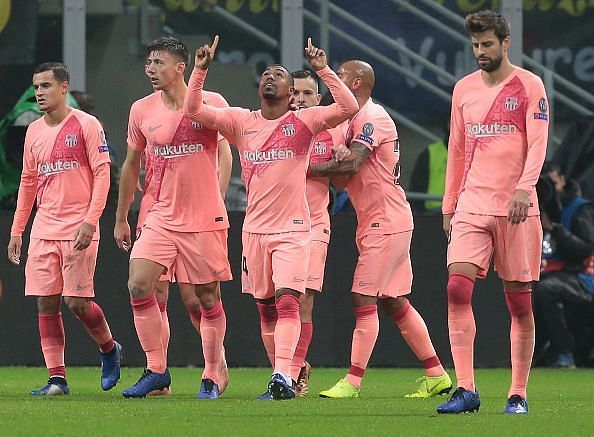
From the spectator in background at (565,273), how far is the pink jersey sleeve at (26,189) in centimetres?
517

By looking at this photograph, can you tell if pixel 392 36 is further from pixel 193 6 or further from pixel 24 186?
pixel 24 186

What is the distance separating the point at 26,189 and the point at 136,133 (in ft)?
3.35

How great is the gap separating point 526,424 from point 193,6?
782 cm

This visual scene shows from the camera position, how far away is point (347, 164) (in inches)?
422

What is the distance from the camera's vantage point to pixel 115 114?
15.4 m

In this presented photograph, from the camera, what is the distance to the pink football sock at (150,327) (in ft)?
33.9

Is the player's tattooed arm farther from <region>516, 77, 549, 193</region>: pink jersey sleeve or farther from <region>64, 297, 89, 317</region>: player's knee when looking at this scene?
<region>516, 77, 549, 193</region>: pink jersey sleeve

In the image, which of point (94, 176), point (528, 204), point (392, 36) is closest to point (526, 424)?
point (528, 204)

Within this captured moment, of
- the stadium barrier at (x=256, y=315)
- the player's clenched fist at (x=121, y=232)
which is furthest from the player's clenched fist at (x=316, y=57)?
the stadium barrier at (x=256, y=315)

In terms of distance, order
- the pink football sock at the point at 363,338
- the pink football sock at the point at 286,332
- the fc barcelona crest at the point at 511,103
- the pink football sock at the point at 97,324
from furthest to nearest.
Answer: the pink football sock at the point at 97,324, the pink football sock at the point at 363,338, the pink football sock at the point at 286,332, the fc barcelona crest at the point at 511,103

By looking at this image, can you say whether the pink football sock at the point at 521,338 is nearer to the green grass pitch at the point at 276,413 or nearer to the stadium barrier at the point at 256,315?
the green grass pitch at the point at 276,413

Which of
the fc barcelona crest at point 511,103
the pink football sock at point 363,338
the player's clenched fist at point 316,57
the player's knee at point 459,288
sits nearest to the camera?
the player's knee at point 459,288

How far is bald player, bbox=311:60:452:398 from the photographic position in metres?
10.9

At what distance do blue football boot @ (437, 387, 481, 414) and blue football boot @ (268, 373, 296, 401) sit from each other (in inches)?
45.2
